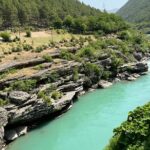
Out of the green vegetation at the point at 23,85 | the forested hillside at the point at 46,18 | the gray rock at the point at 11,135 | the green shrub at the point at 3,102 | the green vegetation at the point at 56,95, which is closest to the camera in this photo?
the gray rock at the point at 11,135

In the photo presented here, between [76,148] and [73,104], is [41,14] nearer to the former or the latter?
[73,104]

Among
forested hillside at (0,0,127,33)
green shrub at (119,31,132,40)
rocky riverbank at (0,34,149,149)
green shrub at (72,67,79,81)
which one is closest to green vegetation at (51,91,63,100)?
rocky riverbank at (0,34,149,149)

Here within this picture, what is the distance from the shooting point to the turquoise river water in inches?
1638

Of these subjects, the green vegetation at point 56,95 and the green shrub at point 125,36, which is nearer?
the green vegetation at point 56,95

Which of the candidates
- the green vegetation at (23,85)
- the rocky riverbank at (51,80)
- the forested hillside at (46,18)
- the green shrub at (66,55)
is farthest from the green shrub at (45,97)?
the forested hillside at (46,18)

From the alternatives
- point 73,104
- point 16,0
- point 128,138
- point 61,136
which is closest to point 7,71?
point 73,104

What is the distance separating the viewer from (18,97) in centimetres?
4791

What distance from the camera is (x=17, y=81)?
5266cm

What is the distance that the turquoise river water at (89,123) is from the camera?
41.6 metres

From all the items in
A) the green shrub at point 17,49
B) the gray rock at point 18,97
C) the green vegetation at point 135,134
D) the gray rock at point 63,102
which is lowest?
the gray rock at point 63,102

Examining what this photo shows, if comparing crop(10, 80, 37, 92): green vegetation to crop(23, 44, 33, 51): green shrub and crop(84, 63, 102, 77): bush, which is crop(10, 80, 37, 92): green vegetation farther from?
crop(23, 44, 33, 51): green shrub

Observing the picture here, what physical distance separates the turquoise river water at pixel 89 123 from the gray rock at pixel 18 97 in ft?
13.8

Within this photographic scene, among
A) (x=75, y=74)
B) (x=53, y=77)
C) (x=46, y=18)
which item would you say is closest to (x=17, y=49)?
(x=75, y=74)

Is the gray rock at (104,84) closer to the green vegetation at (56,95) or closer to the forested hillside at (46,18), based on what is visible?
the green vegetation at (56,95)
